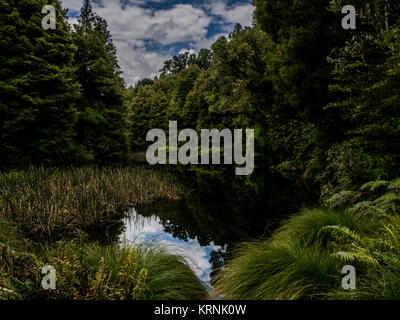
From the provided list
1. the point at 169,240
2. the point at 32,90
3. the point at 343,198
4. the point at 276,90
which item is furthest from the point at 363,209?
the point at 32,90

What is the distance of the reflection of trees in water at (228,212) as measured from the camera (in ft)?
21.1

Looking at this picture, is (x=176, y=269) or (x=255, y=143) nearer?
(x=176, y=269)

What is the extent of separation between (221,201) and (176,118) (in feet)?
101

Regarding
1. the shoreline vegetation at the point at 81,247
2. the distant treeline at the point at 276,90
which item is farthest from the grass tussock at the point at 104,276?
the distant treeline at the point at 276,90

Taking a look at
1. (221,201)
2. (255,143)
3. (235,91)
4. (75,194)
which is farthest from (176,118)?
(75,194)

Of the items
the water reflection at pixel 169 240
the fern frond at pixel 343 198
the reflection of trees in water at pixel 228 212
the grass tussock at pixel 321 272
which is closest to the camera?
the grass tussock at pixel 321 272

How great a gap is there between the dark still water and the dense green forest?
0.72 ft

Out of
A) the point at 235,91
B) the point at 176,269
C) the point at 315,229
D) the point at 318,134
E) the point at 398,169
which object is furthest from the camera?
the point at 235,91

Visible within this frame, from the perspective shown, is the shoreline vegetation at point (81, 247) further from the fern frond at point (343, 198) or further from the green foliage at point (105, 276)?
the fern frond at point (343, 198)

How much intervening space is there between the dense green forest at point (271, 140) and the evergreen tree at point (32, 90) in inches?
2.4

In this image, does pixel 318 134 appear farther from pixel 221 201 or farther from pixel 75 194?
pixel 75 194

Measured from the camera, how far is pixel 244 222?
292 inches

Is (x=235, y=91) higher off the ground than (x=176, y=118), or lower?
lower

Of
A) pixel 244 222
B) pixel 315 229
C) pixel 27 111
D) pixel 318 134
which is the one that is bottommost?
pixel 244 222
